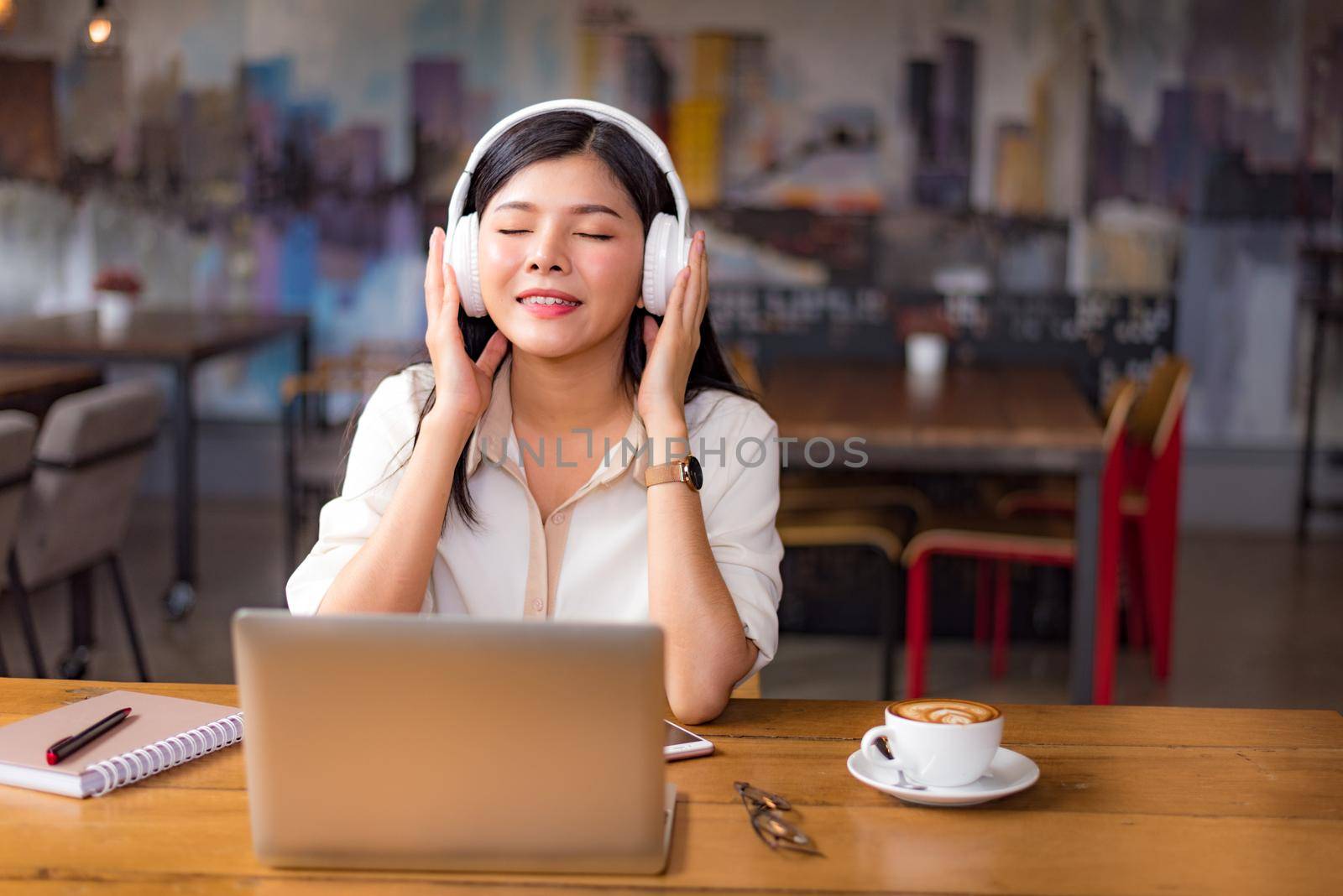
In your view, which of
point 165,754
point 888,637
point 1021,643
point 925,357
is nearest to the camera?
point 165,754

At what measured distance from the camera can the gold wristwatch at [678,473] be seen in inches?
65.4

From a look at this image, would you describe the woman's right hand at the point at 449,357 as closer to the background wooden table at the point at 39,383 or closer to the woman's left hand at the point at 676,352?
the woman's left hand at the point at 676,352

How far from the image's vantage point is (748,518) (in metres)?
1.77

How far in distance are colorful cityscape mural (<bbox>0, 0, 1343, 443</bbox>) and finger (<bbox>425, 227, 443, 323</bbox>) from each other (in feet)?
14.2

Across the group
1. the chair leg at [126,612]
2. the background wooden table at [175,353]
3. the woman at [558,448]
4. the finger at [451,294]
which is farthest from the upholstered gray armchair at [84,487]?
the finger at [451,294]

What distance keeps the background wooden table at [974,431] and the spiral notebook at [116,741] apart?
2.18m

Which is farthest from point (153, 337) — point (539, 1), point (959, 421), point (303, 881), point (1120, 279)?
point (303, 881)

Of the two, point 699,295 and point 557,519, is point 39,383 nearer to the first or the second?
point 557,519

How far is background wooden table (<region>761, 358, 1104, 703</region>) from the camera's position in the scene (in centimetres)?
336

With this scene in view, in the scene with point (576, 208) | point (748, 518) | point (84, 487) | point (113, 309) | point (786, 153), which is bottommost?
point (84, 487)

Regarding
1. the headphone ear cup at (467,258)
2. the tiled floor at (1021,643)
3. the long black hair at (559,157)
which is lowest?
the tiled floor at (1021,643)

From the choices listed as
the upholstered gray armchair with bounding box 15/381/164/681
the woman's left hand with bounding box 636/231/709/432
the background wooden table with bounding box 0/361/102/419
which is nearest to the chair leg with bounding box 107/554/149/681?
the upholstered gray armchair with bounding box 15/381/164/681

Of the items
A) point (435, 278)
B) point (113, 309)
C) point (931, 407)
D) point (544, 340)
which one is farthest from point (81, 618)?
point (544, 340)

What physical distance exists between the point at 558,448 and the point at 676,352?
0.69 ft
